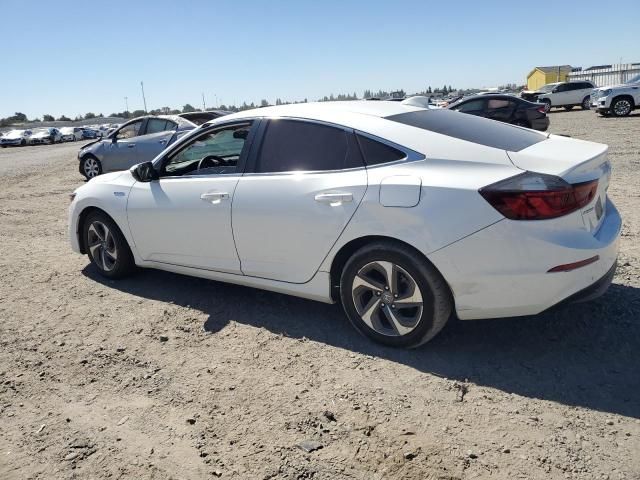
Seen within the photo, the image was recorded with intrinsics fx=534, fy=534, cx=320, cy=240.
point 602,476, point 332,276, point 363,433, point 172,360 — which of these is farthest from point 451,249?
point 172,360

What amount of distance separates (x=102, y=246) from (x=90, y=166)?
9.10m

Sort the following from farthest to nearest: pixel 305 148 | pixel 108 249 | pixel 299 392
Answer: pixel 108 249 < pixel 305 148 < pixel 299 392

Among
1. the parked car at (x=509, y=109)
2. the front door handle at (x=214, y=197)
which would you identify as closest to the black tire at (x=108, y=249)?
the front door handle at (x=214, y=197)

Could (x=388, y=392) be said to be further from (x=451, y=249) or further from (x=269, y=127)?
(x=269, y=127)

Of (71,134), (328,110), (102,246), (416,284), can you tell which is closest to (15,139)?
(71,134)

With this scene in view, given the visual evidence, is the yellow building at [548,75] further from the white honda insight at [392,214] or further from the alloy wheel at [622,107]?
the white honda insight at [392,214]

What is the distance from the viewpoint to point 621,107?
22344 millimetres

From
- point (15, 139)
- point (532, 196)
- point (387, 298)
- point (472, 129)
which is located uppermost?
point (15, 139)

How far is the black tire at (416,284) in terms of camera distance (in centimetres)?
320

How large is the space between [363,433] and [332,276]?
1195 mm

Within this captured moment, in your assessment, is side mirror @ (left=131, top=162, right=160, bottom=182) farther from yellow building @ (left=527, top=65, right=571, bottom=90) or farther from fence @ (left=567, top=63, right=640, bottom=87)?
yellow building @ (left=527, top=65, right=571, bottom=90)

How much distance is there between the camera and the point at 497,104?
58.2 feet

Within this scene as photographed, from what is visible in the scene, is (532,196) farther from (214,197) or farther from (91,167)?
(91,167)

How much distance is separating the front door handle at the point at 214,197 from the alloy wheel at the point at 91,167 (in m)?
Result: 10.2
